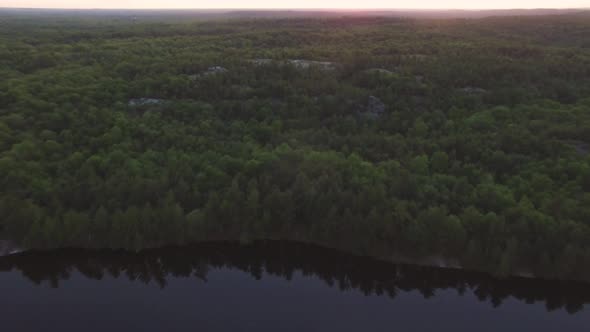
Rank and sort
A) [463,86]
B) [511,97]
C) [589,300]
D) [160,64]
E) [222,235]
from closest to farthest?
[589,300], [222,235], [511,97], [463,86], [160,64]

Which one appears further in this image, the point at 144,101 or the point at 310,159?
the point at 144,101

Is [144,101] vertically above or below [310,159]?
above

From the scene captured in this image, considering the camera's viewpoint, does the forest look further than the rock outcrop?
No

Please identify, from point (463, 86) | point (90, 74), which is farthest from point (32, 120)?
point (463, 86)

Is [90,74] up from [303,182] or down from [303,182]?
up

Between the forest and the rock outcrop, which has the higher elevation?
the rock outcrop

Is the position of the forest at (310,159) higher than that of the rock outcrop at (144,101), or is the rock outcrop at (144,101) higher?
the rock outcrop at (144,101)

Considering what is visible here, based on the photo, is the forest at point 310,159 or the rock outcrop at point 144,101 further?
the rock outcrop at point 144,101

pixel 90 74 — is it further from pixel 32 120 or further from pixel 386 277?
pixel 386 277
